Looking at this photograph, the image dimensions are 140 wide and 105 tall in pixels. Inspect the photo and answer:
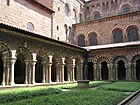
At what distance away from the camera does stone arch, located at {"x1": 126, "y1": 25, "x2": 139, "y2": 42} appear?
79.2 feet

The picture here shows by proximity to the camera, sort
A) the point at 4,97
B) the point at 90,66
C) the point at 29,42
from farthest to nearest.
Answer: the point at 90,66
the point at 29,42
the point at 4,97

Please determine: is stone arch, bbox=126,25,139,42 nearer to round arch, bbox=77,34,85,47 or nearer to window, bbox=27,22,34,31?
round arch, bbox=77,34,85,47

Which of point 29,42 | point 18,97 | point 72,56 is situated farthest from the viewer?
point 72,56

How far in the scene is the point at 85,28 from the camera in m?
27.5

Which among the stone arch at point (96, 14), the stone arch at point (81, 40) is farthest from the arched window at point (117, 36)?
the stone arch at point (96, 14)

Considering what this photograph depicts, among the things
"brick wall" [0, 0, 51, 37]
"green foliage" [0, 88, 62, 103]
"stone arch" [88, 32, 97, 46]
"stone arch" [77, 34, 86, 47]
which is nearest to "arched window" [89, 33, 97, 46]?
"stone arch" [88, 32, 97, 46]

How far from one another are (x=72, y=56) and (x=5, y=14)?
8.01 m

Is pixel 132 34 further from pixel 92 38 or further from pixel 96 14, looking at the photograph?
pixel 96 14

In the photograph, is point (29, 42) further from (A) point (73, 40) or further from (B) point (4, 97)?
(A) point (73, 40)

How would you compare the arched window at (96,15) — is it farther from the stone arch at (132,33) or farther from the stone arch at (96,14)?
the stone arch at (132,33)

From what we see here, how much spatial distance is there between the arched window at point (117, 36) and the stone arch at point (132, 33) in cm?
102

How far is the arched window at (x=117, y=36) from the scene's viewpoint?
2527cm

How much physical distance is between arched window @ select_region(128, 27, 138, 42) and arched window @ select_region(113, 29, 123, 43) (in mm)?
1153

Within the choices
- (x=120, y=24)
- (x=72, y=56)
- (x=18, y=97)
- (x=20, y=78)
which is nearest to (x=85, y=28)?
(x=120, y=24)
